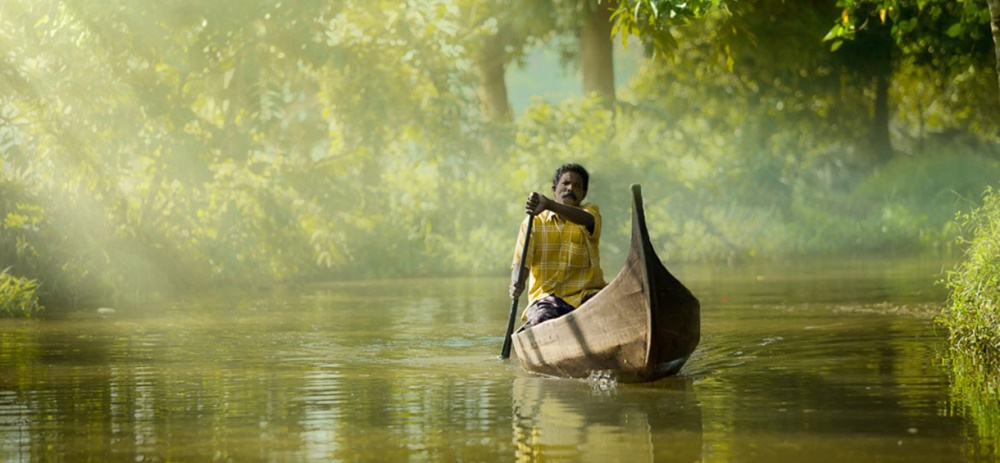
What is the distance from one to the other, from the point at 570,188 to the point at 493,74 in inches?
870

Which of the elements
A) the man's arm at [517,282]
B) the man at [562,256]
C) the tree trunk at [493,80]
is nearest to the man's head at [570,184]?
the man at [562,256]

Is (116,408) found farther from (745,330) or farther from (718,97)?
(718,97)

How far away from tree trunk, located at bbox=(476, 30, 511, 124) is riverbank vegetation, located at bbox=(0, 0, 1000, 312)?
0.07m

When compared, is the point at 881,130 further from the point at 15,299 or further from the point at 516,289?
the point at 516,289

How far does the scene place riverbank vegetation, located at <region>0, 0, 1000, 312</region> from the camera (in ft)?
70.5

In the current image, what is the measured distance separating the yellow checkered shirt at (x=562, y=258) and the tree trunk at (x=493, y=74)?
2043 centimetres

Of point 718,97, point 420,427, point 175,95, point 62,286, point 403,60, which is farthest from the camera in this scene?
point 718,97

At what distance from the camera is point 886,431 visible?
27.6 feet

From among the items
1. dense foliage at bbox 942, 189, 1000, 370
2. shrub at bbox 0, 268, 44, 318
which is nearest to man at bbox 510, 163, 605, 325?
dense foliage at bbox 942, 189, 1000, 370

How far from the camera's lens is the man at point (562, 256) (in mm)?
11617

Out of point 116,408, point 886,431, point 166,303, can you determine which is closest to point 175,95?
point 166,303

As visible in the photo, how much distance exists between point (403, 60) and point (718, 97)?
7433mm

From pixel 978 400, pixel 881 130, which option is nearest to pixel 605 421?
pixel 978 400

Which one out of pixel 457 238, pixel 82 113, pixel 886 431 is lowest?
pixel 886 431
